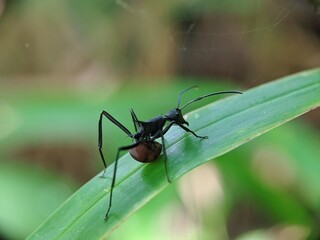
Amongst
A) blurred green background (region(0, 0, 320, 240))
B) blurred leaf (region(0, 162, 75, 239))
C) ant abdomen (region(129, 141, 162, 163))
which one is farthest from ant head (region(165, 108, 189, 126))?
blurred leaf (region(0, 162, 75, 239))

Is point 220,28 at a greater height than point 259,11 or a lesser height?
lesser

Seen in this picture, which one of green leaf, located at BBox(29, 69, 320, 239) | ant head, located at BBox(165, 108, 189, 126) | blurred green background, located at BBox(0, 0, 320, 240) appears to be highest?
green leaf, located at BBox(29, 69, 320, 239)

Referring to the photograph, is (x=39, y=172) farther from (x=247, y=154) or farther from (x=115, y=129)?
(x=247, y=154)

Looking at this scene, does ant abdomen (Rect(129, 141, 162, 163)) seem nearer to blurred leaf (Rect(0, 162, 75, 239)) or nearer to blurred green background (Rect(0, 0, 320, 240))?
blurred green background (Rect(0, 0, 320, 240))

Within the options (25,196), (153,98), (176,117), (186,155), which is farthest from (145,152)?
(25,196)

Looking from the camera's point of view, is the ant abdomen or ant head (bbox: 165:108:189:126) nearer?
the ant abdomen

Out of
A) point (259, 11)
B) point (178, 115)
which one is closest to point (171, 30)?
point (259, 11)
